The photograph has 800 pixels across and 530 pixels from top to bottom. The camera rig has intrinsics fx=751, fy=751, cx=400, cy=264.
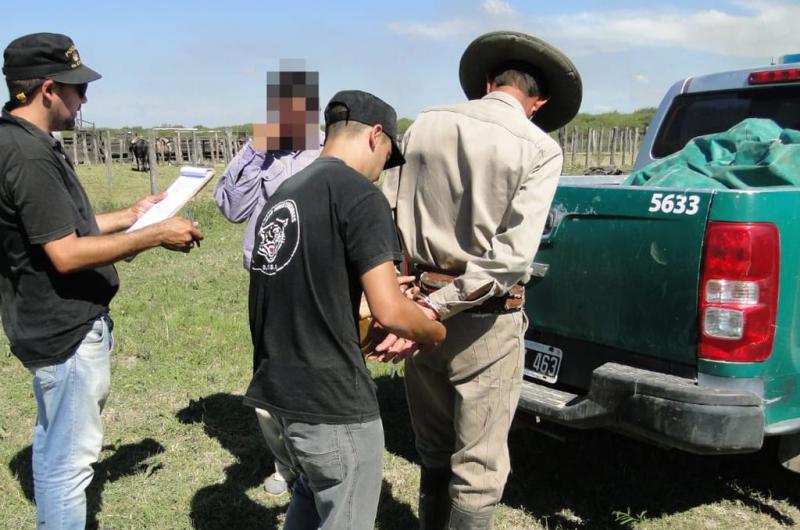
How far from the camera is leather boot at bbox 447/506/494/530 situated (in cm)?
289

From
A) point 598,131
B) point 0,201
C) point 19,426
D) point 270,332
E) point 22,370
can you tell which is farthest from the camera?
point 598,131

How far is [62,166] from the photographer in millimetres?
2617

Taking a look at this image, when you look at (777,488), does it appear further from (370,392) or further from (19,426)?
(19,426)

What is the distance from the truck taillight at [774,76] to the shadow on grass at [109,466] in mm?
4083

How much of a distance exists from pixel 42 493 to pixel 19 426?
2.16 metres

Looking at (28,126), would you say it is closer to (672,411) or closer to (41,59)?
(41,59)

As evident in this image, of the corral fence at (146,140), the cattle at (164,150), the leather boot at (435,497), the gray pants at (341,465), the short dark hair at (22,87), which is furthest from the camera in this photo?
the cattle at (164,150)

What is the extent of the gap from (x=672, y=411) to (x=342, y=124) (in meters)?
1.71

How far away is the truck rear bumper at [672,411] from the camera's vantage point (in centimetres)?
284

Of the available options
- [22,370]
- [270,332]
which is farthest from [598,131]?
[270,332]

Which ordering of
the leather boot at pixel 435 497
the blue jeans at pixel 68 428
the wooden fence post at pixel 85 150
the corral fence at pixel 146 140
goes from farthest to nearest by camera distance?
the corral fence at pixel 146 140, the wooden fence post at pixel 85 150, the leather boot at pixel 435 497, the blue jeans at pixel 68 428

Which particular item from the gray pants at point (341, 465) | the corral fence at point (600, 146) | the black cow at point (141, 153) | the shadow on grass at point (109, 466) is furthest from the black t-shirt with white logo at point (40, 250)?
the black cow at point (141, 153)

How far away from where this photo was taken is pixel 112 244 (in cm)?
256

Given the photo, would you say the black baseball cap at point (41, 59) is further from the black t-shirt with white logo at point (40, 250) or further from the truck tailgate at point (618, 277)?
the truck tailgate at point (618, 277)
